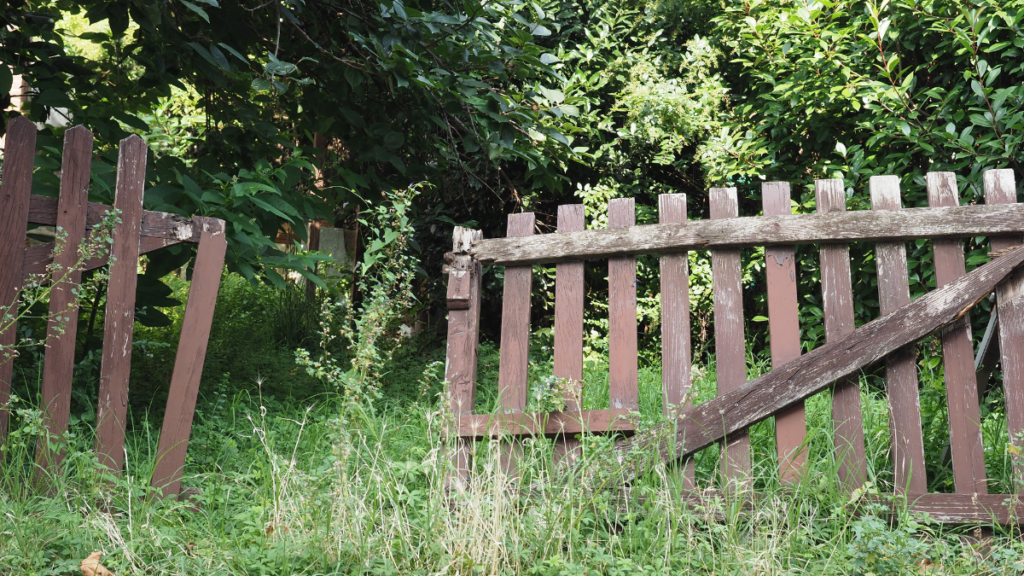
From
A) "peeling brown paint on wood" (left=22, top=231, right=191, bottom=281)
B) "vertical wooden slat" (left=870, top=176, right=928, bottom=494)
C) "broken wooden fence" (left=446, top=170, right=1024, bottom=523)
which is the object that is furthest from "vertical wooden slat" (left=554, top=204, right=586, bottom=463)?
"peeling brown paint on wood" (left=22, top=231, right=191, bottom=281)

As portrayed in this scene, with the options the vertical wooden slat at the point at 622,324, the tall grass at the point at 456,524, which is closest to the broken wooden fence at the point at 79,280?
the tall grass at the point at 456,524

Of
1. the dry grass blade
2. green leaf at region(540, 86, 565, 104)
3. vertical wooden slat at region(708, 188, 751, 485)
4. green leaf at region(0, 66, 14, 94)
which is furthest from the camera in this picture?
green leaf at region(540, 86, 565, 104)

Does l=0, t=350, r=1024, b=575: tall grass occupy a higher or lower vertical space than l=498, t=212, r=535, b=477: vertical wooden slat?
lower

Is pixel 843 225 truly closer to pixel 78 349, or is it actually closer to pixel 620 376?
pixel 620 376

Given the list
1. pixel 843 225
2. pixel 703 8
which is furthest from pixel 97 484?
pixel 703 8

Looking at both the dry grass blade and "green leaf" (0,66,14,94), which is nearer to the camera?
the dry grass blade

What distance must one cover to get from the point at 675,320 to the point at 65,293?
7.52ft

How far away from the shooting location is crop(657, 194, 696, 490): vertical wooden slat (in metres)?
2.90

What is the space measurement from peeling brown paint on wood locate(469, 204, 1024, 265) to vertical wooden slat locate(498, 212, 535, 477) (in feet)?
0.21

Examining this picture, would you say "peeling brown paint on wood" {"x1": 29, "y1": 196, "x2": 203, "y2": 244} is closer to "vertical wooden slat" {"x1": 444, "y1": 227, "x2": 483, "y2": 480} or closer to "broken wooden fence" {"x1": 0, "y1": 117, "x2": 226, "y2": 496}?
"broken wooden fence" {"x1": 0, "y1": 117, "x2": 226, "y2": 496}

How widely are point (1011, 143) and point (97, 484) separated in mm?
4479

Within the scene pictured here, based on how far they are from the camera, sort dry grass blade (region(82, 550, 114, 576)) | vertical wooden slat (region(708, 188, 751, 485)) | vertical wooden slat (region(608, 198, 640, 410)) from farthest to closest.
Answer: vertical wooden slat (region(608, 198, 640, 410))
vertical wooden slat (region(708, 188, 751, 485))
dry grass blade (region(82, 550, 114, 576))

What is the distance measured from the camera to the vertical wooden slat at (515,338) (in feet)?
9.78

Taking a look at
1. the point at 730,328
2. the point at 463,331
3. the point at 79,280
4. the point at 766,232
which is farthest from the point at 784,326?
the point at 79,280
